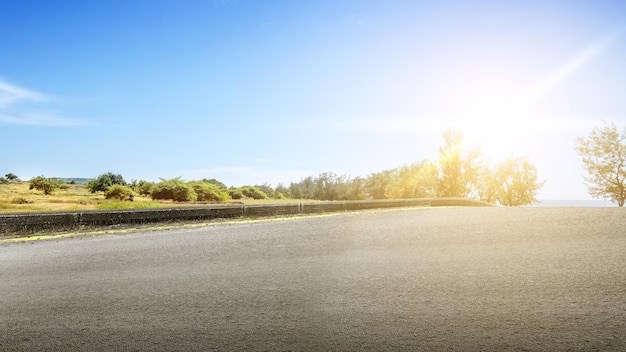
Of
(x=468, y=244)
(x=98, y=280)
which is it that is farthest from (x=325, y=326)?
(x=468, y=244)

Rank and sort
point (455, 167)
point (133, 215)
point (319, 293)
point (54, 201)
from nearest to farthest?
point (319, 293) < point (133, 215) < point (54, 201) < point (455, 167)

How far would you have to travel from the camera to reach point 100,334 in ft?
11.2

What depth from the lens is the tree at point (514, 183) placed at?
41281 mm

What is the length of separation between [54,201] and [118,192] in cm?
200

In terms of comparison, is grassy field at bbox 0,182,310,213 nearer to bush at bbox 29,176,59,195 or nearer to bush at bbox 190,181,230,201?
bush at bbox 29,176,59,195

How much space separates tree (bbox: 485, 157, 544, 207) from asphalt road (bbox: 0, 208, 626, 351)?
36888 mm

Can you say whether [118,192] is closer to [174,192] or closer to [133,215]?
[174,192]

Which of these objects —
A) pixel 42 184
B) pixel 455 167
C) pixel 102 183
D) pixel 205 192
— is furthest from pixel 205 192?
pixel 455 167

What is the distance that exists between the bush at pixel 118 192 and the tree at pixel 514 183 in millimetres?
37033

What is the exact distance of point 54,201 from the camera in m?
11.8

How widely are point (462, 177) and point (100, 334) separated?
36.6m

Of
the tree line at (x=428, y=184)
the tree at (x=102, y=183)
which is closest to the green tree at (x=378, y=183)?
the tree line at (x=428, y=184)

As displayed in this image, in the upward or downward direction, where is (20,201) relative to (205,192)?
downward

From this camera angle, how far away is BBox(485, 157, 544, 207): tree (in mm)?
41281
